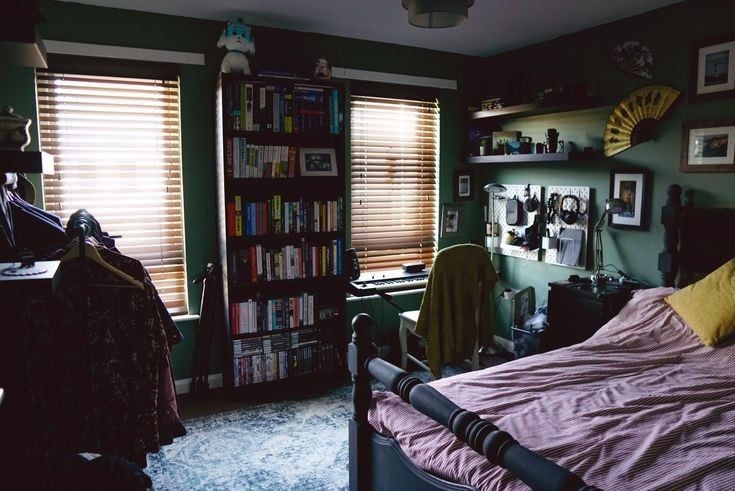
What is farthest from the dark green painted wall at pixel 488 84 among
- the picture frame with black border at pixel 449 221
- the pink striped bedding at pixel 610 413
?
the pink striped bedding at pixel 610 413

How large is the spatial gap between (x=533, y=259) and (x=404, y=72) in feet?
6.03

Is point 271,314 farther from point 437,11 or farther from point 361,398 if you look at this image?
point 437,11

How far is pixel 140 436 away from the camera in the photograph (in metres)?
2.22

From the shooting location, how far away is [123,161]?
11.4ft

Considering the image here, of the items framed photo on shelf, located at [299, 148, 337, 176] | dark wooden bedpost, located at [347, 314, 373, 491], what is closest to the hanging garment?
dark wooden bedpost, located at [347, 314, 373, 491]

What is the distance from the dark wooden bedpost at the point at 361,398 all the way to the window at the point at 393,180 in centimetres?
236

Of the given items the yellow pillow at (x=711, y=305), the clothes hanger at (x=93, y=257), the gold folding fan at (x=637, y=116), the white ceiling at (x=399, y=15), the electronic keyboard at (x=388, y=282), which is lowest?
the electronic keyboard at (x=388, y=282)

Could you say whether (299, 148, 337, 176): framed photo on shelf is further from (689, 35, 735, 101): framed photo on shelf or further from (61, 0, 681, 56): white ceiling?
(689, 35, 735, 101): framed photo on shelf

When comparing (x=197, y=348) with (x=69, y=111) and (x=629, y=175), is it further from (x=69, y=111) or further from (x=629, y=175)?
(x=629, y=175)

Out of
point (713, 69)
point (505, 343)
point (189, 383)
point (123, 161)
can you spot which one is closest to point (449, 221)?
point (505, 343)

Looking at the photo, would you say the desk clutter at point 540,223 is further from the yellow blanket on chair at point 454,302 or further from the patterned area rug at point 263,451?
the patterned area rug at point 263,451

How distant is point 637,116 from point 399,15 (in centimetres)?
169

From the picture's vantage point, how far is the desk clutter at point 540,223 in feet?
12.8

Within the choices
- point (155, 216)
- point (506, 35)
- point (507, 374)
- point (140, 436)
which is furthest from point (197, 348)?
point (506, 35)
